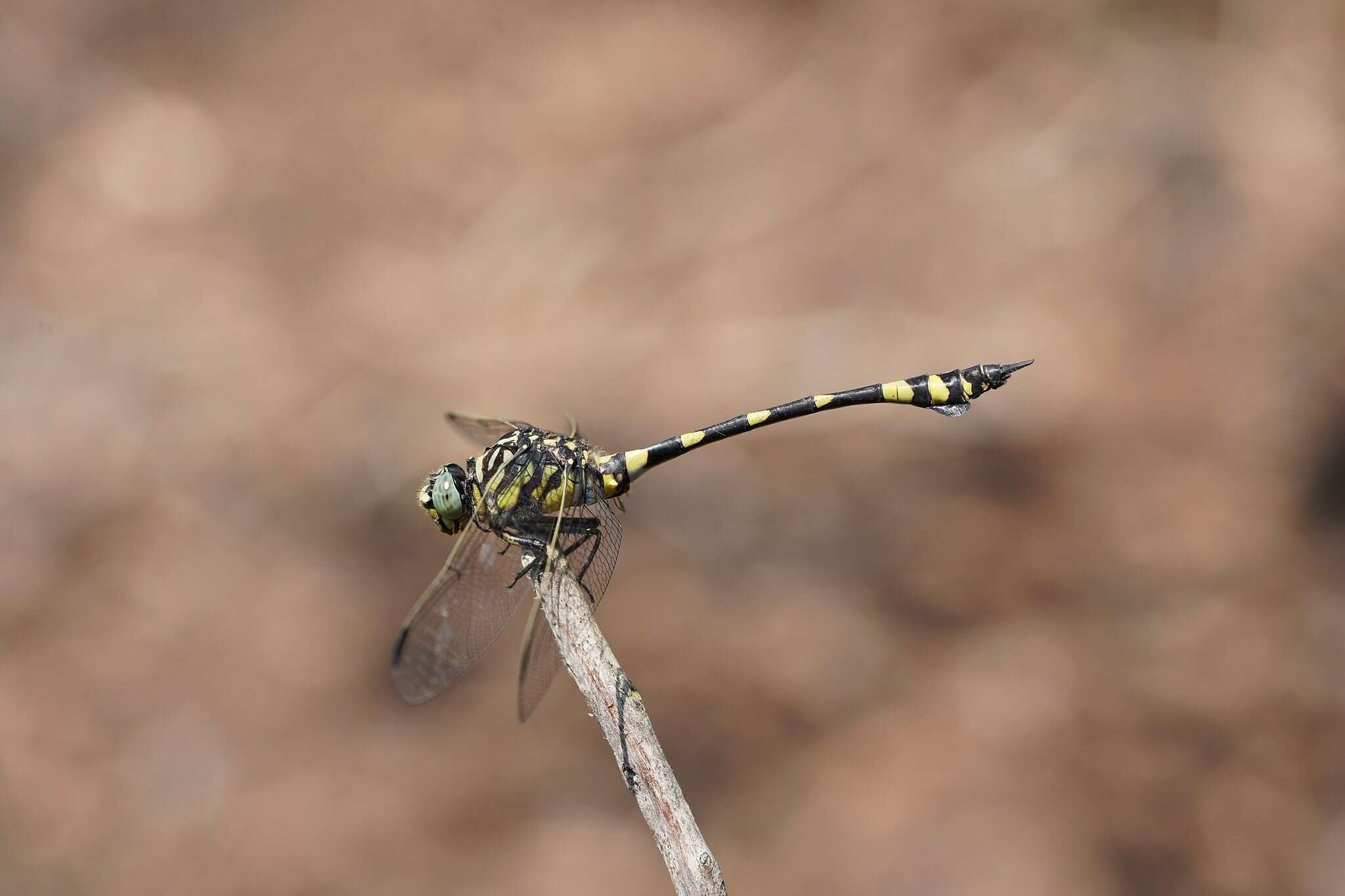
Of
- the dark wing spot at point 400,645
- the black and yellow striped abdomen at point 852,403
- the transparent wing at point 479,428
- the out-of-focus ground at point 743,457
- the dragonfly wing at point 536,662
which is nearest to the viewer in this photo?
the dragonfly wing at point 536,662

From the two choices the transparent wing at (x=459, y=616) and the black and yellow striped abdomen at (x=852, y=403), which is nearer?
the transparent wing at (x=459, y=616)

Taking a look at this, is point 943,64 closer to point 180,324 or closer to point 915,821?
point 915,821

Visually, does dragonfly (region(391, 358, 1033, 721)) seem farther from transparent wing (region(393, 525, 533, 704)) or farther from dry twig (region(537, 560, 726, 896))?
dry twig (region(537, 560, 726, 896))

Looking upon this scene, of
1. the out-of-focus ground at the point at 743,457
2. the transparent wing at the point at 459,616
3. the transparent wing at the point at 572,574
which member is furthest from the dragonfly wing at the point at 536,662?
the out-of-focus ground at the point at 743,457

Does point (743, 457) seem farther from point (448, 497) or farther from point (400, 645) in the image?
→ point (400, 645)

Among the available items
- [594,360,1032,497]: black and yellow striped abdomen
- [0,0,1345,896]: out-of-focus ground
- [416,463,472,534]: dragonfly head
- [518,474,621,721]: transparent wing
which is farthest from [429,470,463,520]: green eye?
[0,0,1345,896]: out-of-focus ground

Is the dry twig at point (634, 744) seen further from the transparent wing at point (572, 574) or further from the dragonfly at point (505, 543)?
the dragonfly at point (505, 543)
